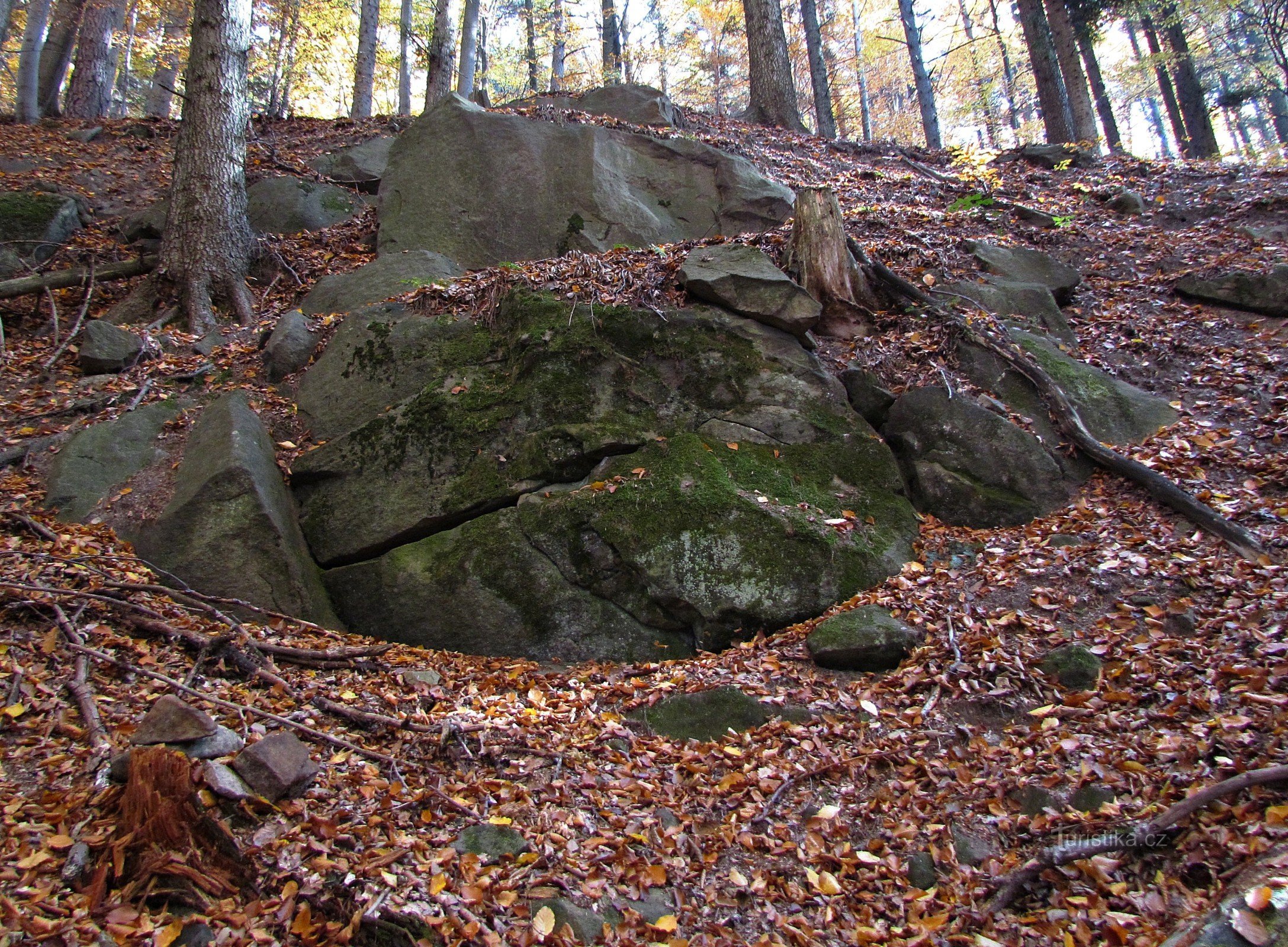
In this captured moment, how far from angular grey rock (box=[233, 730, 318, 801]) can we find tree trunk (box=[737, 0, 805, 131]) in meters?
15.1

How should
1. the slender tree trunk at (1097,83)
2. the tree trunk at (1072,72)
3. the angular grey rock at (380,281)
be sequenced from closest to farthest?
the angular grey rock at (380,281) < the tree trunk at (1072,72) < the slender tree trunk at (1097,83)

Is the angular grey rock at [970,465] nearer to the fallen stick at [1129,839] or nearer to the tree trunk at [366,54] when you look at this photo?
the fallen stick at [1129,839]

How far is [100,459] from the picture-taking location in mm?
6027

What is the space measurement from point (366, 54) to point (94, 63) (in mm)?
5428

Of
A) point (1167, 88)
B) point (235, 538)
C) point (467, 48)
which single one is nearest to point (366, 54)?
point (467, 48)

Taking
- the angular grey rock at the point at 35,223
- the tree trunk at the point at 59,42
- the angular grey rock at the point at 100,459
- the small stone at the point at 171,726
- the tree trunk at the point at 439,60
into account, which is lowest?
the small stone at the point at 171,726

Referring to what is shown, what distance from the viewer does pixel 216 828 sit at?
2.97 m

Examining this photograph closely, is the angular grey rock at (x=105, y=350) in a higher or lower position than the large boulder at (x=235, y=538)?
higher

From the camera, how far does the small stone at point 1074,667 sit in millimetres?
4094

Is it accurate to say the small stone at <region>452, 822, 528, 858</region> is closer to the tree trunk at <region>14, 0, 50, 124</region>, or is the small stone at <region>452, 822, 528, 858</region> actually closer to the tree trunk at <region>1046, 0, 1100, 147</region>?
the tree trunk at <region>1046, 0, 1100, 147</region>

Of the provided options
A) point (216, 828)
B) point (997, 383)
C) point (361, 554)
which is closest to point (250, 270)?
point (361, 554)

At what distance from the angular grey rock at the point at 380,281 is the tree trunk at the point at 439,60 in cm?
751

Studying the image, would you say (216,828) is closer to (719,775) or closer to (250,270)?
(719,775)

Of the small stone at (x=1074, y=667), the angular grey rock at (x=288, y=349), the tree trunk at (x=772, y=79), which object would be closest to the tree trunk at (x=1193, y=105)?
the tree trunk at (x=772, y=79)
